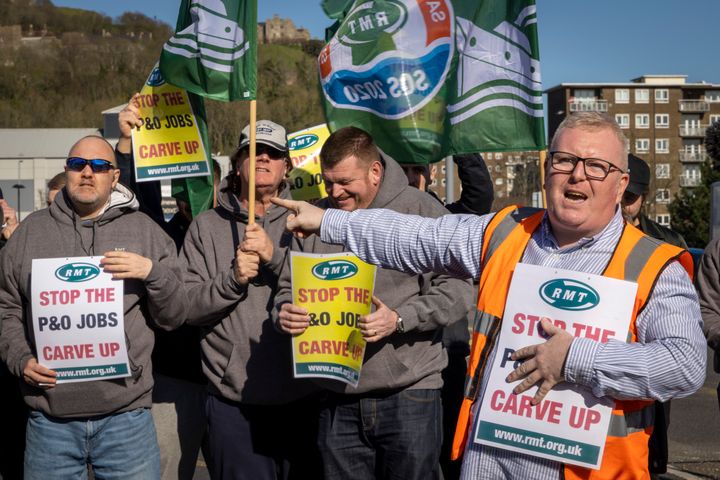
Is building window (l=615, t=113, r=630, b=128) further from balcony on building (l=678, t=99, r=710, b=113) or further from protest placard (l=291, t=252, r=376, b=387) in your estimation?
protest placard (l=291, t=252, r=376, b=387)

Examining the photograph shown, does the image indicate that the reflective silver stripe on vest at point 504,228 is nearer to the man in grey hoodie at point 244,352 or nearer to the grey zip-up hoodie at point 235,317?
the man in grey hoodie at point 244,352

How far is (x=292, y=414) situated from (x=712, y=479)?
10.7ft

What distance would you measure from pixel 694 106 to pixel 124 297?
4719 inches

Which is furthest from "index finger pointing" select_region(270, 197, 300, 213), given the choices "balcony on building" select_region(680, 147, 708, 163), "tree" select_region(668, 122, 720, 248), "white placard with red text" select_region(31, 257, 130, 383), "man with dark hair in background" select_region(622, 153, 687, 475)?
"balcony on building" select_region(680, 147, 708, 163)

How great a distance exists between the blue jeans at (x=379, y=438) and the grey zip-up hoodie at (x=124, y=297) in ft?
3.03

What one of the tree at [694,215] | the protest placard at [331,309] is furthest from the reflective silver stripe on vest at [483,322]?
the tree at [694,215]

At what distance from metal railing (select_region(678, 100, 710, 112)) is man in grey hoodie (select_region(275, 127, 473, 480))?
118 m

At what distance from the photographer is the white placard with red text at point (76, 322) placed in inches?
169

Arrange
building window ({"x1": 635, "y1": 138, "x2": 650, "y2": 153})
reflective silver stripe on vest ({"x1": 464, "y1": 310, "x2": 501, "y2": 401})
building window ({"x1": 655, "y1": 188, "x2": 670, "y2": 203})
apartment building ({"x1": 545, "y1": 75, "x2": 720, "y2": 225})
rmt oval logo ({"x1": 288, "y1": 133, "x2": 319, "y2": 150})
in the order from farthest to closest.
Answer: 1. apartment building ({"x1": 545, "y1": 75, "x2": 720, "y2": 225})
2. building window ({"x1": 635, "y1": 138, "x2": 650, "y2": 153})
3. building window ({"x1": 655, "y1": 188, "x2": 670, "y2": 203})
4. rmt oval logo ({"x1": 288, "y1": 133, "x2": 319, "y2": 150})
5. reflective silver stripe on vest ({"x1": 464, "y1": 310, "x2": 501, "y2": 401})

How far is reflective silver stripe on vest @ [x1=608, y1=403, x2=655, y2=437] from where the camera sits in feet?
9.61

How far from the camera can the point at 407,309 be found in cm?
427

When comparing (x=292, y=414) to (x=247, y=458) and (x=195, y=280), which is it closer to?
(x=247, y=458)

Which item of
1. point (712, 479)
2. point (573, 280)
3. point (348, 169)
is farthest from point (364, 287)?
point (712, 479)

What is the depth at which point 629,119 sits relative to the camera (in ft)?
374
